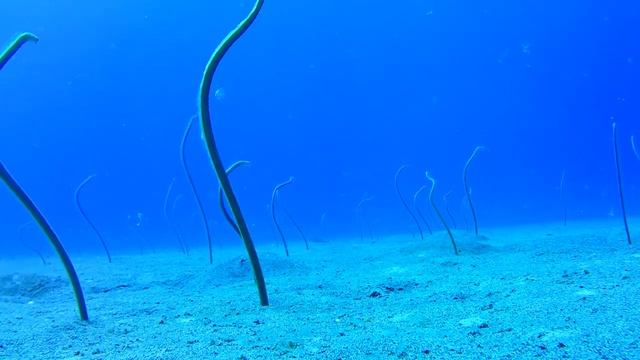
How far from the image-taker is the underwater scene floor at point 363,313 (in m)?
2.82

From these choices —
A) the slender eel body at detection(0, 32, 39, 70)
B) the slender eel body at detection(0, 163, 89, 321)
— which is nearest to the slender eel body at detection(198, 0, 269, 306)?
the slender eel body at detection(0, 32, 39, 70)

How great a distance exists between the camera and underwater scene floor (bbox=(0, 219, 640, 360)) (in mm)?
2824

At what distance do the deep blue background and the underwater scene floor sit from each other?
67.3 m

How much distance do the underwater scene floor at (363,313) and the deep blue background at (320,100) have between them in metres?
67.3

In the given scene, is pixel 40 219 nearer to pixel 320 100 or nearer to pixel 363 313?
pixel 363 313

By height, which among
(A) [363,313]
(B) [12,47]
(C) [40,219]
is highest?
(B) [12,47]

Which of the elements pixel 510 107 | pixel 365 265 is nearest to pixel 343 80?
pixel 510 107

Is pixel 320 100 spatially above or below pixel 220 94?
below

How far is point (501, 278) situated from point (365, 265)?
293 cm

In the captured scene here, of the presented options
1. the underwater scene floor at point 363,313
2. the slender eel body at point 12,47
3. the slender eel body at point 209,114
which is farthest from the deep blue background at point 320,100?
the slender eel body at point 12,47

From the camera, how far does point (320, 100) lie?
106188 mm

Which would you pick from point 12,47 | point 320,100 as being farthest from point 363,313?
point 320,100

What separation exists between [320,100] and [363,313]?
10449 cm

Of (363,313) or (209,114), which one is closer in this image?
(209,114)
